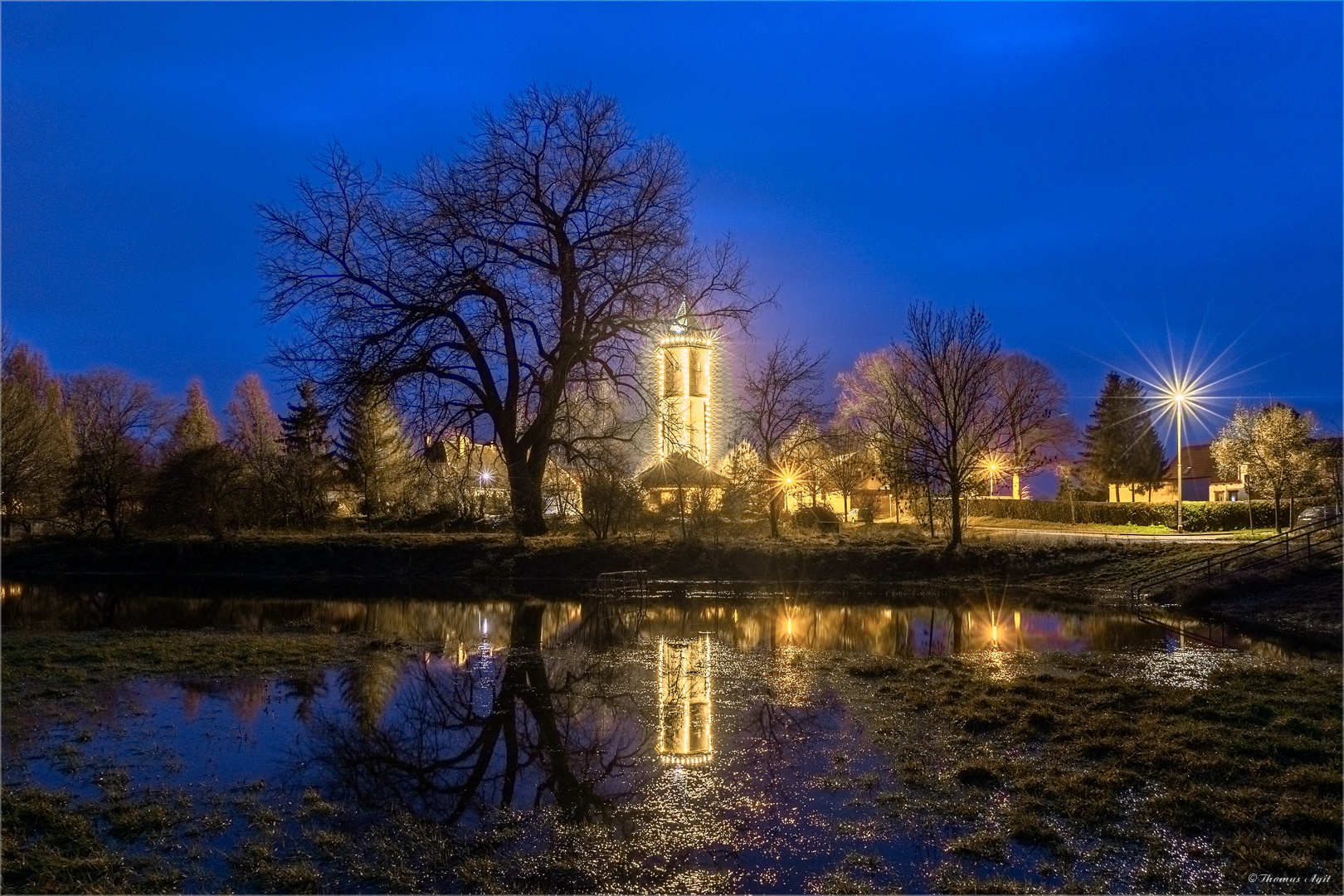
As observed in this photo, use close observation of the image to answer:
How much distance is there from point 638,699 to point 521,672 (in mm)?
2714

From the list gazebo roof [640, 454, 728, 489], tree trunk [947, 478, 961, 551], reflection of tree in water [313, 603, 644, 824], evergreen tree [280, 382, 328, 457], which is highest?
evergreen tree [280, 382, 328, 457]

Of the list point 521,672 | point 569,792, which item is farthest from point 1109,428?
point 569,792

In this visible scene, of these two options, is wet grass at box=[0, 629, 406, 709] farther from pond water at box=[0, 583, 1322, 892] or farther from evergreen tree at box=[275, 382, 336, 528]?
evergreen tree at box=[275, 382, 336, 528]

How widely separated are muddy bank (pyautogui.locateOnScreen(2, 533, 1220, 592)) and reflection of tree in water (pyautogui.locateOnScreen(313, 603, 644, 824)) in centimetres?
1906

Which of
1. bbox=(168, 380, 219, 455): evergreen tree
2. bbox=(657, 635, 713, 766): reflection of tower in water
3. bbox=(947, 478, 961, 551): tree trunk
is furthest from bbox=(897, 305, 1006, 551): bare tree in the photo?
bbox=(168, 380, 219, 455): evergreen tree

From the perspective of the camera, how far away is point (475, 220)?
3400 cm

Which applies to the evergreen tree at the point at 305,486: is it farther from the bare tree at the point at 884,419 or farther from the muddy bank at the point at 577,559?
the bare tree at the point at 884,419

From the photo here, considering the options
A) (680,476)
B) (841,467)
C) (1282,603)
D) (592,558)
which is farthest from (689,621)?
(841,467)

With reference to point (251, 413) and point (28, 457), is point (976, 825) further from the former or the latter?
point (251, 413)

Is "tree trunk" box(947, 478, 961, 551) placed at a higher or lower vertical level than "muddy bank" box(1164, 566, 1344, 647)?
higher

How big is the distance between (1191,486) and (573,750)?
3460 inches

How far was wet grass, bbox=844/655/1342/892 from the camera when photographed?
21.7 feet

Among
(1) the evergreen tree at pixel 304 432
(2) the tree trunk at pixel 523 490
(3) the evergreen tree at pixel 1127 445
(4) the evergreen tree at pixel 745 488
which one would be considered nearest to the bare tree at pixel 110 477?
(1) the evergreen tree at pixel 304 432

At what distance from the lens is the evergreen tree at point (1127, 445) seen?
62.8 metres
